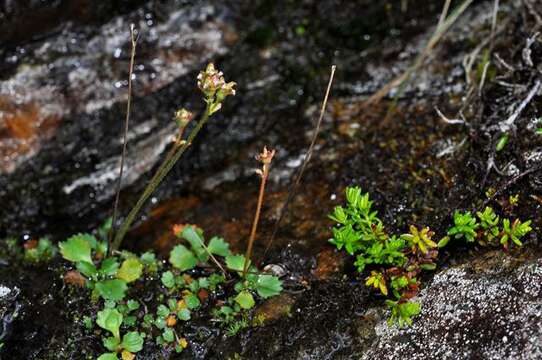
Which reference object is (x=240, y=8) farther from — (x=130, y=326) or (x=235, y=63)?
(x=130, y=326)

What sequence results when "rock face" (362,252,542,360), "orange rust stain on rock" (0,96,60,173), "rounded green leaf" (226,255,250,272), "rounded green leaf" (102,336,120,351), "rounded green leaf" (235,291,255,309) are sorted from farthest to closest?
"orange rust stain on rock" (0,96,60,173) < "rounded green leaf" (226,255,250,272) < "rounded green leaf" (235,291,255,309) < "rounded green leaf" (102,336,120,351) < "rock face" (362,252,542,360)

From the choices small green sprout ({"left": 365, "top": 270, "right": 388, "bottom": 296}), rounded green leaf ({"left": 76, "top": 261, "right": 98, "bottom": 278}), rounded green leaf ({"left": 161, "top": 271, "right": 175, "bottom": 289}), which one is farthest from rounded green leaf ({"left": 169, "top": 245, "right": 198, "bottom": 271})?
small green sprout ({"left": 365, "top": 270, "right": 388, "bottom": 296})

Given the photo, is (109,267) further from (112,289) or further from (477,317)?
(477,317)

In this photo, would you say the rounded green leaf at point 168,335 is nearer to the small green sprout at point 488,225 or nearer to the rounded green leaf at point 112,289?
the rounded green leaf at point 112,289

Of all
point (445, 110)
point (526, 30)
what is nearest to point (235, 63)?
point (445, 110)

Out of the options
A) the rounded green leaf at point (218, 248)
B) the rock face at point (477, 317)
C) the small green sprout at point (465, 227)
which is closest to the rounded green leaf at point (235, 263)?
the rounded green leaf at point (218, 248)

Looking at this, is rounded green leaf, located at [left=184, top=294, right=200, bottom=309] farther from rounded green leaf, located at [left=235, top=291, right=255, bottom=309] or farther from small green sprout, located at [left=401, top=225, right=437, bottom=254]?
small green sprout, located at [left=401, top=225, right=437, bottom=254]

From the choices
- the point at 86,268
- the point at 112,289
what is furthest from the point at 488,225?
the point at 86,268

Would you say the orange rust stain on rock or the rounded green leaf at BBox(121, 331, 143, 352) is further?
the orange rust stain on rock
